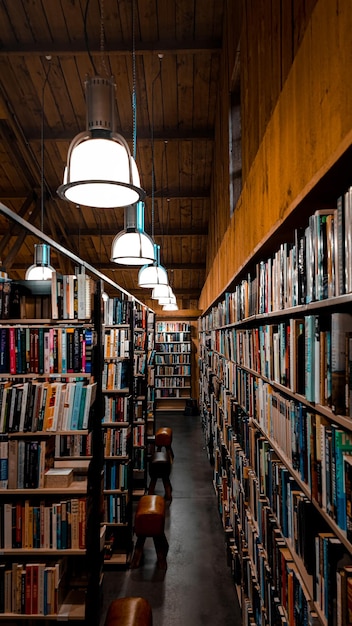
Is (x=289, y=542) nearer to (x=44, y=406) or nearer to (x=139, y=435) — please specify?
(x=44, y=406)

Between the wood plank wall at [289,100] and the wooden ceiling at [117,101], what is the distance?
0.95m

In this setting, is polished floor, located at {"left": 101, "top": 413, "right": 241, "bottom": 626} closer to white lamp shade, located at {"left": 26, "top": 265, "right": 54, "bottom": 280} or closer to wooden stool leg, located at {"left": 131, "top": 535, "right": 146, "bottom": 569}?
wooden stool leg, located at {"left": 131, "top": 535, "right": 146, "bottom": 569}

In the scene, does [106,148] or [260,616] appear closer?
[106,148]

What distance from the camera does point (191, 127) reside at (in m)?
6.70

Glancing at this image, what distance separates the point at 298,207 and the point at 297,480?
1053 millimetres

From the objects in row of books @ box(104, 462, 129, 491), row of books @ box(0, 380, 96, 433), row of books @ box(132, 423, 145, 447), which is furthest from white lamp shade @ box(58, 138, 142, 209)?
row of books @ box(132, 423, 145, 447)

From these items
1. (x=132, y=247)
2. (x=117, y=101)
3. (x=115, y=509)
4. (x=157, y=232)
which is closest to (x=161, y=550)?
(x=115, y=509)

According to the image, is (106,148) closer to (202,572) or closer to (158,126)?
(202,572)

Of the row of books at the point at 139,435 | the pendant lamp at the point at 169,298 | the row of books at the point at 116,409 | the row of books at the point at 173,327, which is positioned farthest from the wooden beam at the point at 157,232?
the row of books at the point at 116,409

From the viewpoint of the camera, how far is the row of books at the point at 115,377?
167 inches

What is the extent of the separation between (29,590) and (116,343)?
229 cm

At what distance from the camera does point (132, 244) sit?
339 cm

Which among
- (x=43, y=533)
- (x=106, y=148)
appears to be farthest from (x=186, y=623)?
(x=106, y=148)

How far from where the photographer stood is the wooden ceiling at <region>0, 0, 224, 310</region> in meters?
4.75
